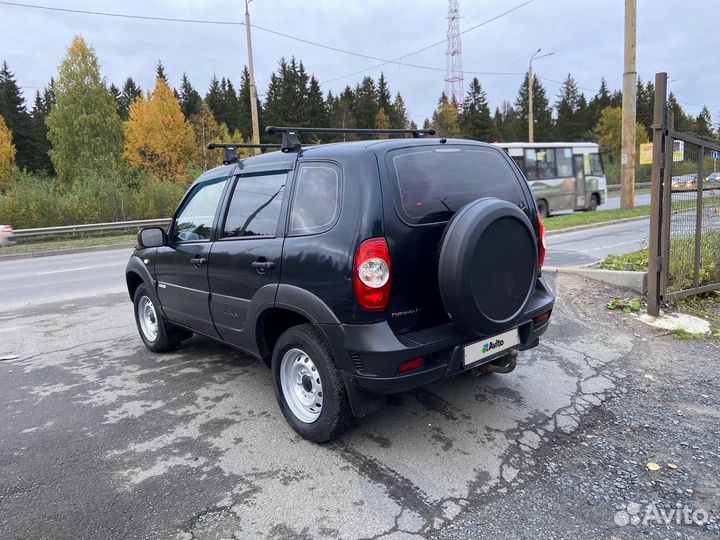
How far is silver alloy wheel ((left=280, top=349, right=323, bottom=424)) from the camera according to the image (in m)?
3.49

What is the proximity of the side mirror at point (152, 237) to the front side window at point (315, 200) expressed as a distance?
2056mm

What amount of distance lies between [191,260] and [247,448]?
1.77 m

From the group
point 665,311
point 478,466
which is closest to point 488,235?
point 478,466

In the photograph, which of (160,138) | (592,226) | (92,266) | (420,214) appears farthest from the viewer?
(160,138)

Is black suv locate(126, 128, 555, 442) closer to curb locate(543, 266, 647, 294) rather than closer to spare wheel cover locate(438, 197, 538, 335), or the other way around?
spare wheel cover locate(438, 197, 538, 335)

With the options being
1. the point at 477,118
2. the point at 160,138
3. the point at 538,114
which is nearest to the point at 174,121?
the point at 160,138

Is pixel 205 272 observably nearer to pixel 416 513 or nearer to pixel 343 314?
pixel 343 314

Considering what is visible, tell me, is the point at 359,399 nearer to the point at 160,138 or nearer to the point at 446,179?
the point at 446,179

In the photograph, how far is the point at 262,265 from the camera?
358 centimetres

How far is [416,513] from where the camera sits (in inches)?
106

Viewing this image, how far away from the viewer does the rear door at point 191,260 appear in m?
4.36

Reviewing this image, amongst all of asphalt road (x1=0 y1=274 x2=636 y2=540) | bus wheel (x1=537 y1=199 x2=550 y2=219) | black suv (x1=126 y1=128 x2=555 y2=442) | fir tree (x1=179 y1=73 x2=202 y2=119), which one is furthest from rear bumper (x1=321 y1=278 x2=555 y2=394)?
fir tree (x1=179 y1=73 x2=202 y2=119)

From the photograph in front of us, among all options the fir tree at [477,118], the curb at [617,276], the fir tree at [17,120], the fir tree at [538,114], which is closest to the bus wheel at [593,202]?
the curb at [617,276]

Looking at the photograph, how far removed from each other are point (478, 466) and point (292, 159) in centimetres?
233
